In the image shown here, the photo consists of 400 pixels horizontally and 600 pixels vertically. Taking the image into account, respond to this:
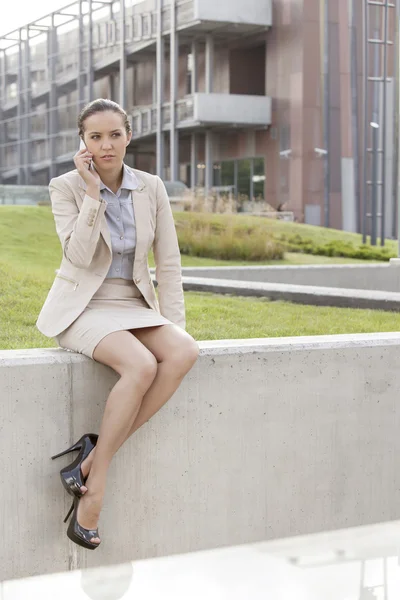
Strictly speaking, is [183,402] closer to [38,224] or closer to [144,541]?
[144,541]

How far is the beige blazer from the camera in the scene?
13.4 ft

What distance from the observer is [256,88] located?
32438 millimetres

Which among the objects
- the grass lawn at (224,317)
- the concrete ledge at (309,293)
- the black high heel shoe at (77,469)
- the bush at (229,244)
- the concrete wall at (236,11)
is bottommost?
the black high heel shoe at (77,469)

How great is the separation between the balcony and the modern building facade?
36mm

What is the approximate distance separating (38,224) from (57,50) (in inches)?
671

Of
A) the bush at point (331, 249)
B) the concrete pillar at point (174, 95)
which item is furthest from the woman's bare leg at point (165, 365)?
the concrete pillar at point (174, 95)

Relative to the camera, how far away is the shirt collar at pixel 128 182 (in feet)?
14.3

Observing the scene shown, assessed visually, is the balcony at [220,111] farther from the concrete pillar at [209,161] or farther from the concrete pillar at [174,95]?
the concrete pillar at [209,161]

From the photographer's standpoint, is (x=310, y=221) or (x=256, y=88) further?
(x=256, y=88)

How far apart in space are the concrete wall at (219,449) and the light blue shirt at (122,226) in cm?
45

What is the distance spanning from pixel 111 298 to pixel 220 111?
27.0m

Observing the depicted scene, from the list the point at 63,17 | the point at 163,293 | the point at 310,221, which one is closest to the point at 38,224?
the point at 163,293

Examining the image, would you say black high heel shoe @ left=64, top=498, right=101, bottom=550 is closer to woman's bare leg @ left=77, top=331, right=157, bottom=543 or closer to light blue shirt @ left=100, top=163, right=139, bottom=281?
woman's bare leg @ left=77, top=331, right=157, bottom=543

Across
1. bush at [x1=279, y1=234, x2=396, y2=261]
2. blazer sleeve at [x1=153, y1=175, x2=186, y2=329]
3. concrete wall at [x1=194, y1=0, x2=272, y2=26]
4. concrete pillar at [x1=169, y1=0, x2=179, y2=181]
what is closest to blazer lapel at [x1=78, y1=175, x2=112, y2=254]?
blazer sleeve at [x1=153, y1=175, x2=186, y2=329]
